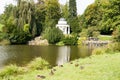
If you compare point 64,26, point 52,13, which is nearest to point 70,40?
point 64,26

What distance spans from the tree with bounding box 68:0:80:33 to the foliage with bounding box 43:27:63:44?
680 centimetres

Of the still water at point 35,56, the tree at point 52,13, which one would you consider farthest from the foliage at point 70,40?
the still water at point 35,56

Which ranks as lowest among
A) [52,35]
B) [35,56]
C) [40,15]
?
[35,56]

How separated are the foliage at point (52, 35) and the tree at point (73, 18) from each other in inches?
268

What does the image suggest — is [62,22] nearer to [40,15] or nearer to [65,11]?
[40,15]

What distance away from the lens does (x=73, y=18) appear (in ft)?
208

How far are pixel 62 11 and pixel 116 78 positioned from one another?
2312 inches

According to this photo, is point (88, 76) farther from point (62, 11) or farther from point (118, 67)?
point (62, 11)

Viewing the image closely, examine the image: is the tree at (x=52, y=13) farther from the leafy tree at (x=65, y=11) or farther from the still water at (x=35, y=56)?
the still water at (x=35, y=56)

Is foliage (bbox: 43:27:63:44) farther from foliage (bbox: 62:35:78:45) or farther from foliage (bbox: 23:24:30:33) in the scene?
foliage (bbox: 23:24:30:33)

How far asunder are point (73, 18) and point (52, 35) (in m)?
12.4

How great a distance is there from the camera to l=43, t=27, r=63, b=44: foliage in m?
52.0

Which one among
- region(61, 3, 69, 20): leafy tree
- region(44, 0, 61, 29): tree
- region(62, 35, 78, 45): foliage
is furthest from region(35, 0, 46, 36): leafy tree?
region(62, 35, 78, 45): foliage

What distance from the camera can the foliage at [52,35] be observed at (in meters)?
52.0
